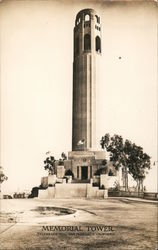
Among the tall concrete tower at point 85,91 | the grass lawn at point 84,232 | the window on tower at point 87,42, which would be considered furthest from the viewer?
the window on tower at point 87,42

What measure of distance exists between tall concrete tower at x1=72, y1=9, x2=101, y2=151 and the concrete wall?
327 inches

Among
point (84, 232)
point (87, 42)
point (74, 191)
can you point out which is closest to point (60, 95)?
point (84, 232)

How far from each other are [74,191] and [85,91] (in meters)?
12.0

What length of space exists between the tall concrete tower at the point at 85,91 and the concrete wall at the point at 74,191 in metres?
8.31

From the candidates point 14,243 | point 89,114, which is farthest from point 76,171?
point 14,243

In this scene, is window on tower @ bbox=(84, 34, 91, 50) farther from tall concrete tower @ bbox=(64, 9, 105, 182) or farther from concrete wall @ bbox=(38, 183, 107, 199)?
concrete wall @ bbox=(38, 183, 107, 199)

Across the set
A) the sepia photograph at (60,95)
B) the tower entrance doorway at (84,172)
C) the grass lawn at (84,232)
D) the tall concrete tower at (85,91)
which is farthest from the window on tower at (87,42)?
the grass lawn at (84,232)

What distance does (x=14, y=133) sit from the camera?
1521 cm

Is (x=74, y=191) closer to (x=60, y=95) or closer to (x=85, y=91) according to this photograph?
(x=60, y=95)

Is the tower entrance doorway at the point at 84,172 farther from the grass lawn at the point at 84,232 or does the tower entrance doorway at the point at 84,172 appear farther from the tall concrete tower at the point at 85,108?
the grass lawn at the point at 84,232

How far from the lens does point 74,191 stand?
88.4 ft

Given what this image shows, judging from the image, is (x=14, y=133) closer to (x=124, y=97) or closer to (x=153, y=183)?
(x=124, y=97)

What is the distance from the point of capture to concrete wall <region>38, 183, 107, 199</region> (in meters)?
25.9

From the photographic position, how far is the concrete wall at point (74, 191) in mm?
25891
